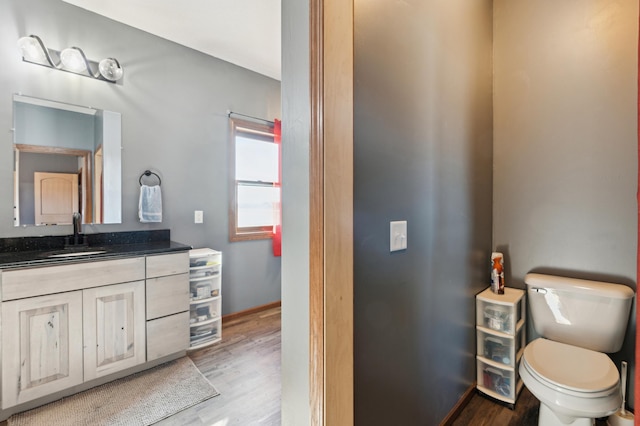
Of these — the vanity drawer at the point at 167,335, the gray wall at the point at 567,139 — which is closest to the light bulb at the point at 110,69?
the vanity drawer at the point at 167,335

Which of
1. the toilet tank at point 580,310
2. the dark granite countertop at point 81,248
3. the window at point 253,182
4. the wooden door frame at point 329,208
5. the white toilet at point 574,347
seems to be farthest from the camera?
the window at point 253,182

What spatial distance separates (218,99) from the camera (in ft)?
9.20

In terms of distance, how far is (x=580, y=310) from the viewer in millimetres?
1521

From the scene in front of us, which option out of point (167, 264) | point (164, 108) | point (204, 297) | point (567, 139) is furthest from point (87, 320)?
point (567, 139)

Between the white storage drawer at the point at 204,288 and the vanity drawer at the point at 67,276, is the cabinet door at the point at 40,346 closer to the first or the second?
the vanity drawer at the point at 67,276

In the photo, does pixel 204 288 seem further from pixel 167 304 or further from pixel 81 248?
pixel 81 248

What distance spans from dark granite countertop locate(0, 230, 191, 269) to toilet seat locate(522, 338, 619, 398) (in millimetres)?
2349

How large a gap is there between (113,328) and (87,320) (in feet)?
0.53

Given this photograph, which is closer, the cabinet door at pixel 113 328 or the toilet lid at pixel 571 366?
the toilet lid at pixel 571 366

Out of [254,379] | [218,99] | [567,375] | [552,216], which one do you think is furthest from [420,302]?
[218,99]

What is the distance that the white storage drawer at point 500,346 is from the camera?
63.9 inches

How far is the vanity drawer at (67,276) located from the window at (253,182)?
3.54ft

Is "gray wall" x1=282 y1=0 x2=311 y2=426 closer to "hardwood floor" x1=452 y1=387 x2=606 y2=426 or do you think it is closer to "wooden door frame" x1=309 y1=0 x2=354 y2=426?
"wooden door frame" x1=309 y1=0 x2=354 y2=426

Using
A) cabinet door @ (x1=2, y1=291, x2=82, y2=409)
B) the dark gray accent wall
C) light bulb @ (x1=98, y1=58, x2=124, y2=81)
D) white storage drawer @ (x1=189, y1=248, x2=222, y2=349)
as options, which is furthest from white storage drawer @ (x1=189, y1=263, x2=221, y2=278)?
the dark gray accent wall
